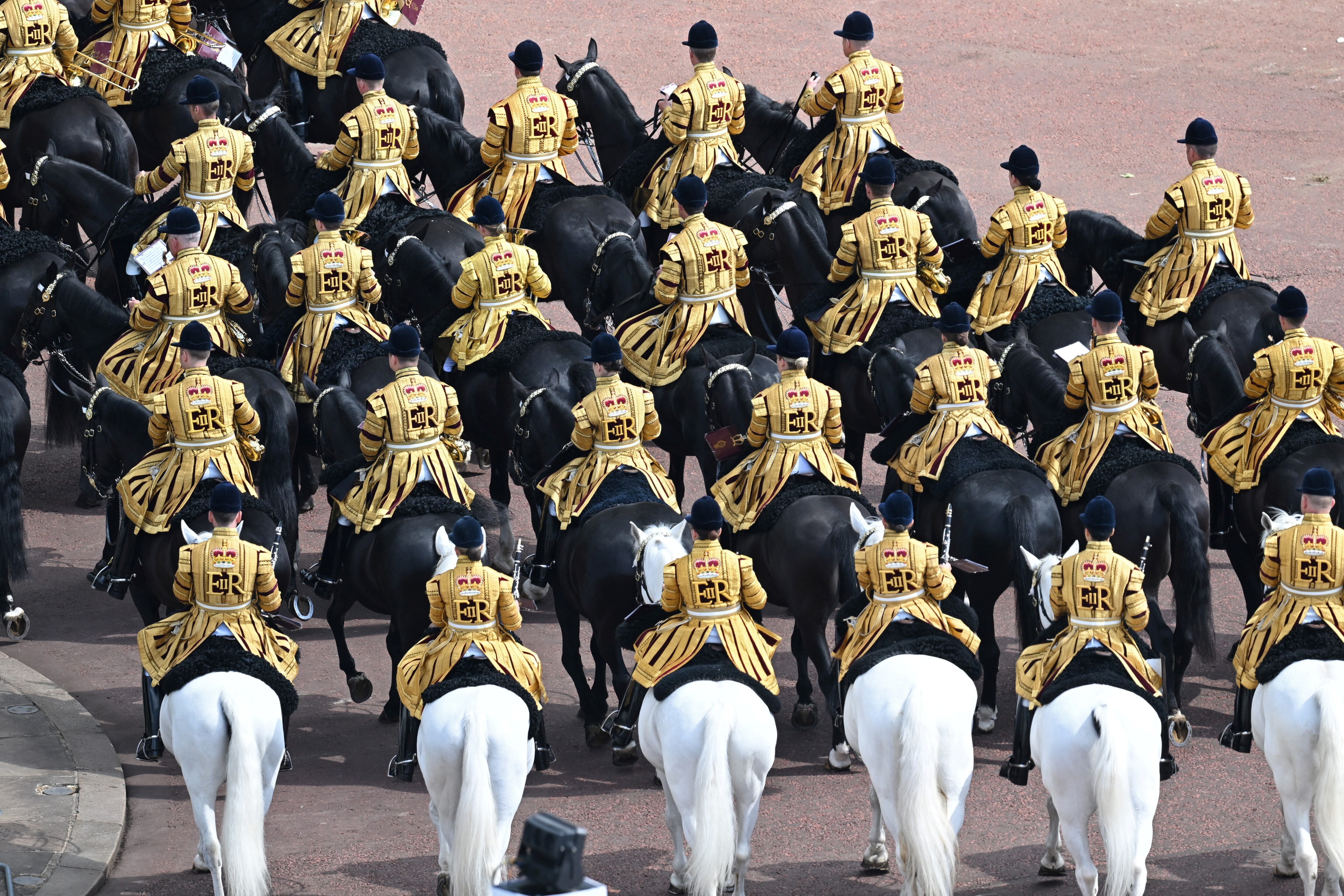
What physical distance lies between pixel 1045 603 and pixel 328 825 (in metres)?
4.01

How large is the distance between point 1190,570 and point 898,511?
91.5 inches

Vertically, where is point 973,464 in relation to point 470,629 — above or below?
above

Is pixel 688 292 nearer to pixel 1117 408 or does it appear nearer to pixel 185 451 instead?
pixel 1117 408

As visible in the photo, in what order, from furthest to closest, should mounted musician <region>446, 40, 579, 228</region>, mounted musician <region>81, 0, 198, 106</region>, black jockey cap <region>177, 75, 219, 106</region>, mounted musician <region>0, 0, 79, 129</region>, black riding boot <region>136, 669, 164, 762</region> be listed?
mounted musician <region>81, 0, 198, 106</region> < mounted musician <region>0, 0, 79, 129</region> < mounted musician <region>446, 40, 579, 228</region> < black jockey cap <region>177, 75, 219, 106</region> < black riding boot <region>136, 669, 164, 762</region>

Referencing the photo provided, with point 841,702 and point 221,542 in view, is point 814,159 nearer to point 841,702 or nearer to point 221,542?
point 841,702

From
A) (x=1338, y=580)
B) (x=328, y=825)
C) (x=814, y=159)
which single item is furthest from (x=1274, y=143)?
(x=328, y=825)

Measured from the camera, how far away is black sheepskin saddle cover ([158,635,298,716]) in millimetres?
10797

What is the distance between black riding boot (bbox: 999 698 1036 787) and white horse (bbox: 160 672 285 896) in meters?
3.68

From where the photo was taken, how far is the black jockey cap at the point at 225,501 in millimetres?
11406

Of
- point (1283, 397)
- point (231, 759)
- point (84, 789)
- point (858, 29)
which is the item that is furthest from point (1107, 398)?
point (84, 789)

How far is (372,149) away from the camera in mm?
16984

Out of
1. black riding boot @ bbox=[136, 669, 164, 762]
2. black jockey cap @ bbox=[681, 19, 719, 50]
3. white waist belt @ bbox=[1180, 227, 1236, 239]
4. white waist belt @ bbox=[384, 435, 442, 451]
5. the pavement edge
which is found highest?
black jockey cap @ bbox=[681, 19, 719, 50]

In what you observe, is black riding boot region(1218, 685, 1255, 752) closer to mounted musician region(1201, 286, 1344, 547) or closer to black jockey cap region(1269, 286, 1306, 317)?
mounted musician region(1201, 286, 1344, 547)

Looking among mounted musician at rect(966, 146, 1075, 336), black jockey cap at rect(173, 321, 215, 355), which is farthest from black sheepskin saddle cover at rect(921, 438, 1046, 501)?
black jockey cap at rect(173, 321, 215, 355)
